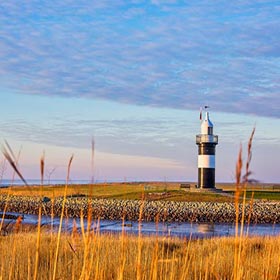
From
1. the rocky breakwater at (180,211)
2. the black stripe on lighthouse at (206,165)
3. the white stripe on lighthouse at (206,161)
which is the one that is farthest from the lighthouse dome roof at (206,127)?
the rocky breakwater at (180,211)

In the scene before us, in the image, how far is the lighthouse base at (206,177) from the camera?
32.2 m

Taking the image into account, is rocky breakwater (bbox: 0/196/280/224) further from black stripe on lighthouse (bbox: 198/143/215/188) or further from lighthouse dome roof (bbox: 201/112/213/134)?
lighthouse dome roof (bbox: 201/112/213/134)

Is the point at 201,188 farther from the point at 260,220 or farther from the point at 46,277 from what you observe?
the point at 46,277

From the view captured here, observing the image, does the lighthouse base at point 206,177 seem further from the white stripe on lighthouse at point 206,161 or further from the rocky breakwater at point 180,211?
the rocky breakwater at point 180,211

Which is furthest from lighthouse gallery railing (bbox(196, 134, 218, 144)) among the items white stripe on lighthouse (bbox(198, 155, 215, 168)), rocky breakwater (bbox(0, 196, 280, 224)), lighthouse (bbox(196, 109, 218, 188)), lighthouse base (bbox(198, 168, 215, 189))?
rocky breakwater (bbox(0, 196, 280, 224))


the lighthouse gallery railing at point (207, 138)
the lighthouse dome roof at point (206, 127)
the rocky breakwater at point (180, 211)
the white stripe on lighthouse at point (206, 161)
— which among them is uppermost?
the lighthouse dome roof at point (206, 127)

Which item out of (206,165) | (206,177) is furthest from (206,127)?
(206,177)

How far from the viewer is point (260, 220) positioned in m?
24.6

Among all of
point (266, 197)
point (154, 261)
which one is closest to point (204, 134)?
point (266, 197)

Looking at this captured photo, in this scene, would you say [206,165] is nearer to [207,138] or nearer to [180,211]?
[207,138]

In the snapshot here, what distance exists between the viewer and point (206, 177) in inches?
1270

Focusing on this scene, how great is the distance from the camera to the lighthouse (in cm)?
3228

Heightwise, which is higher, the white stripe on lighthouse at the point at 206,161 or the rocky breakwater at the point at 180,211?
the white stripe on lighthouse at the point at 206,161

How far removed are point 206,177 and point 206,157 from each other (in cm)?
124
